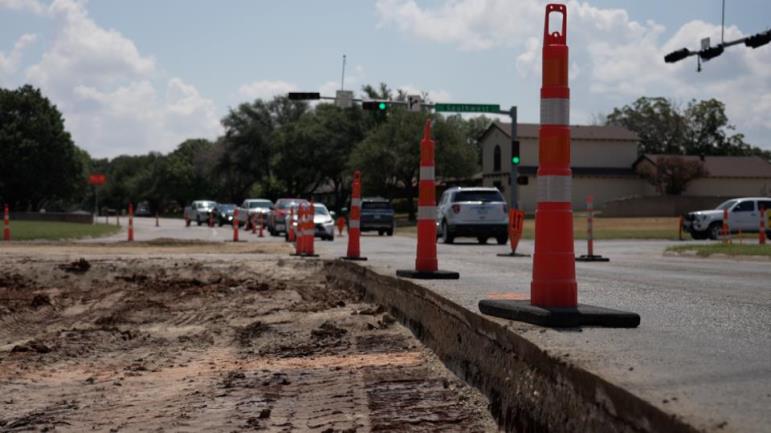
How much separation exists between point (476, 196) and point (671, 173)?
45.5m

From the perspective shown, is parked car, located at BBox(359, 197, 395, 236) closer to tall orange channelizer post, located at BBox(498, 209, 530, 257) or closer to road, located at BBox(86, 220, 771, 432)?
tall orange channelizer post, located at BBox(498, 209, 530, 257)

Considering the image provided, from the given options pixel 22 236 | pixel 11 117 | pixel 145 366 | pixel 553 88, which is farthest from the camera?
pixel 11 117

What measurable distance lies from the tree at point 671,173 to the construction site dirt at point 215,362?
61261 millimetres

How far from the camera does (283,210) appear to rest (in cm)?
3616

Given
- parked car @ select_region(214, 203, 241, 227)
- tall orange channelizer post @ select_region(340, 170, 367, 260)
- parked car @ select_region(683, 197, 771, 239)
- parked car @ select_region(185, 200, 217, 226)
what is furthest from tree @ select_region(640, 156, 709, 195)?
tall orange channelizer post @ select_region(340, 170, 367, 260)

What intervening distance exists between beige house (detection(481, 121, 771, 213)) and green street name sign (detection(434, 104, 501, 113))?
32560mm

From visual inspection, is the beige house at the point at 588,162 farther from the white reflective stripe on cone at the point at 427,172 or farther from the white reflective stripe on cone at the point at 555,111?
the white reflective stripe on cone at the point at 555,111

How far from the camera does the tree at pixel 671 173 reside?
226 ft

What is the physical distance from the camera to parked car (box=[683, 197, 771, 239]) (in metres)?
35.8

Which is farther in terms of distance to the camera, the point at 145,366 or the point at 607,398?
the point at 145,366

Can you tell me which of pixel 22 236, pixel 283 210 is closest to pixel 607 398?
pixel 22 236

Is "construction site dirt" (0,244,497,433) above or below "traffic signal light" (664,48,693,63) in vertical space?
below

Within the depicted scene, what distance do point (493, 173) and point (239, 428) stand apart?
68.6m

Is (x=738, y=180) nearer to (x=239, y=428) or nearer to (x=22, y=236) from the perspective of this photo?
(x=22, y=236)
